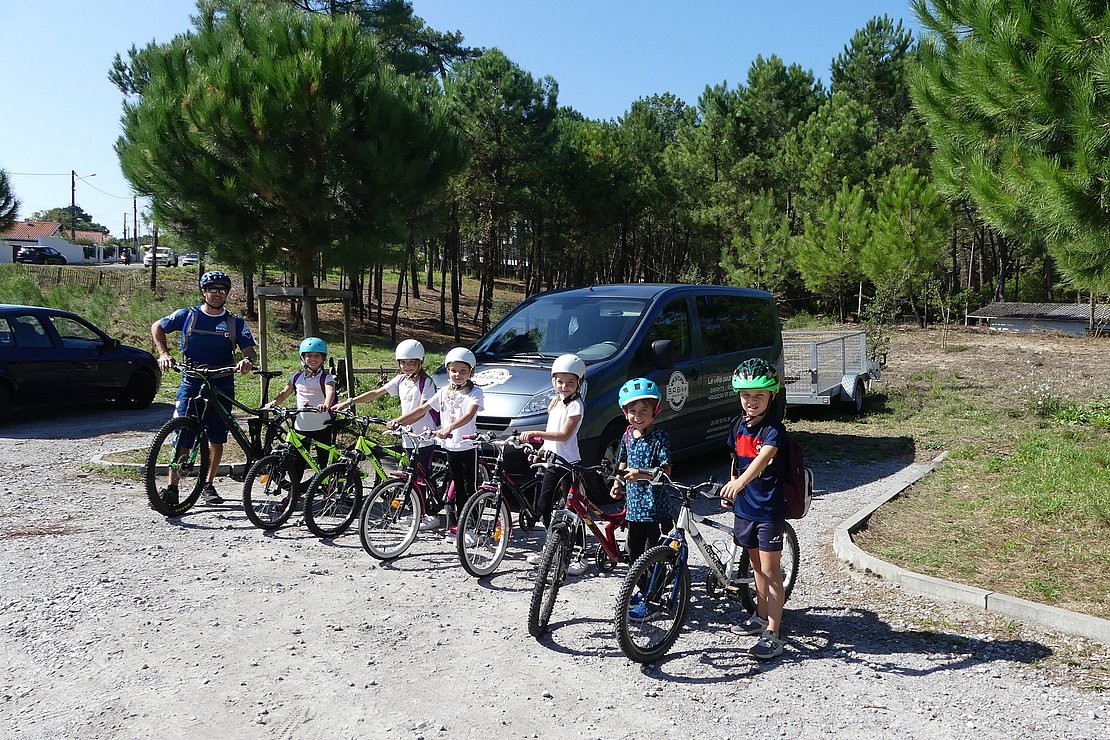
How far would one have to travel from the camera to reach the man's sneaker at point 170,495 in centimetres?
727

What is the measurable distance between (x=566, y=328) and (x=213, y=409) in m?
3.23

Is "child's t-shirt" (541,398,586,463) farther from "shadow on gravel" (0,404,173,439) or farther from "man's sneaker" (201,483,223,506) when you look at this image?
"shadow on gravel" (0,404,173,439)

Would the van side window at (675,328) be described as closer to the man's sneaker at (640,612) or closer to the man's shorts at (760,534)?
the man's shorts at (760,534)

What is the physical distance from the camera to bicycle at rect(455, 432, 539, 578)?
5.79 metres

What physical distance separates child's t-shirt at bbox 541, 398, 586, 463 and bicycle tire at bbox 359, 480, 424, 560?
121cm

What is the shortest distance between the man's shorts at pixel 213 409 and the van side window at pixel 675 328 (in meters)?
3.80

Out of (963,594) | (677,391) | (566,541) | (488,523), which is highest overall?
(677,391)

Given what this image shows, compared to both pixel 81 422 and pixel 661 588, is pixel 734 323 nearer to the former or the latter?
pixel 661 588

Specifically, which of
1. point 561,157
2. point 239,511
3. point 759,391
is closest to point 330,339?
point 561,157

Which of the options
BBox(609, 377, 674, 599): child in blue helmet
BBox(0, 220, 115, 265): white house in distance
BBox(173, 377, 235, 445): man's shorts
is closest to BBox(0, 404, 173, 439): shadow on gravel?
BBox(173, 377, 235, 445): man's shorts

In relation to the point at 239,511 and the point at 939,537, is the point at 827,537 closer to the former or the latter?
the point at 939,537

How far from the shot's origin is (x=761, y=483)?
4.62 metres

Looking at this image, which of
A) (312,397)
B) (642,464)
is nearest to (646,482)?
(642,464)

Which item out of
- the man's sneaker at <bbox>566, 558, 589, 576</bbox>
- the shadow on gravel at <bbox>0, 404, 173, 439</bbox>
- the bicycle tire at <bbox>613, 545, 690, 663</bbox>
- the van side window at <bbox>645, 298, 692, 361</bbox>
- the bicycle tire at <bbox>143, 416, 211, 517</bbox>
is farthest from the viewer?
the shadow on gravel at <bbox>0, 404, 173, 439</bbox>
